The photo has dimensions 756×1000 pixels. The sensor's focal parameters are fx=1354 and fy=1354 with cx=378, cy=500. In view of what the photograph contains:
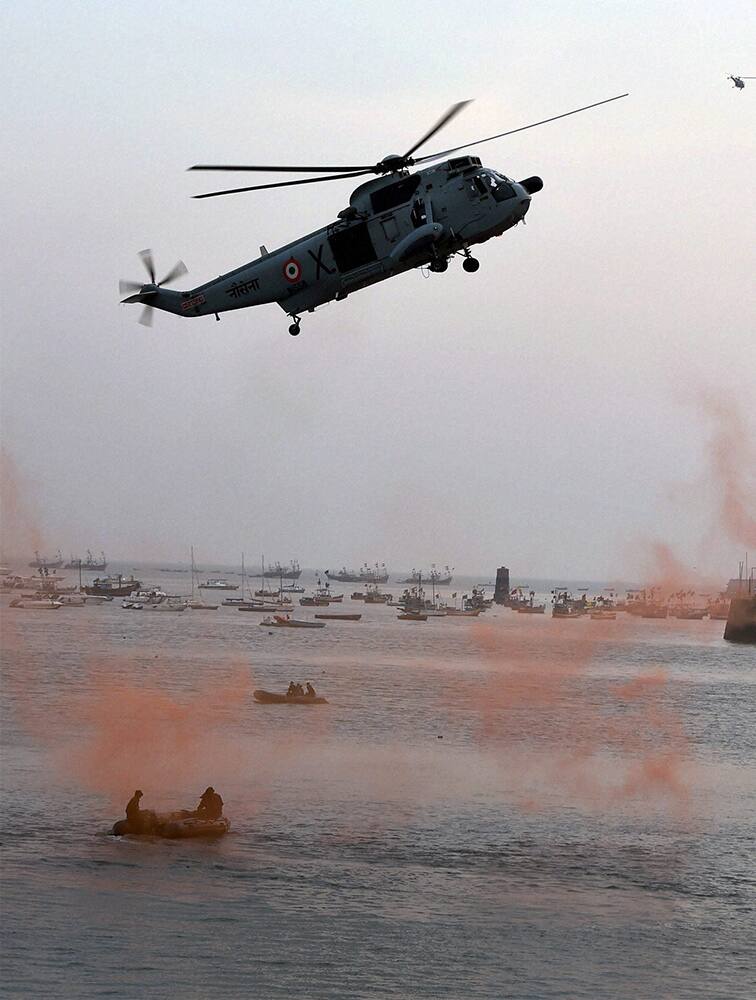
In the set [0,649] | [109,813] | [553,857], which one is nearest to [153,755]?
[109,813]

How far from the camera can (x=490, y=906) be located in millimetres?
51219

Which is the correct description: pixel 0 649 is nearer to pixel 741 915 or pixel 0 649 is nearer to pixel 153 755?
pixel 153 755

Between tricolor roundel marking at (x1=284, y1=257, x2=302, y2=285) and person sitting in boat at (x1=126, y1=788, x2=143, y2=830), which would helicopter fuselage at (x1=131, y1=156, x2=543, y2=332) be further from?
person sitting in boat at (x1=126, y1=788, x2=143, y2=830)

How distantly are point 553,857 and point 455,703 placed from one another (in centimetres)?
5015

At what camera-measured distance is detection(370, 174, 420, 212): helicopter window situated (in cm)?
3066

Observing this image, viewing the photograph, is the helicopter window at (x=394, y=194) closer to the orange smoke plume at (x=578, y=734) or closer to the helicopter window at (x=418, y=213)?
the helicopter window at (x=418, y=213)

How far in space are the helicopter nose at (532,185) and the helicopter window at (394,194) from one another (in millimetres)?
2455

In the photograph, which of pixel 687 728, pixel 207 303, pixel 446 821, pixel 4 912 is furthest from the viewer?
pixel 687 728

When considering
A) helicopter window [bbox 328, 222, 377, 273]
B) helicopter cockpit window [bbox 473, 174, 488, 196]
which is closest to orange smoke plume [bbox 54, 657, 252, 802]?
helicopter window [bbox 328, 222, 377, 273]

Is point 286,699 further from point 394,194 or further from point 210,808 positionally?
point 394,194

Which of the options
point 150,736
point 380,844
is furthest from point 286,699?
point 380,844

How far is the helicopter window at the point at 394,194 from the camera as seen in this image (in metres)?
30.7

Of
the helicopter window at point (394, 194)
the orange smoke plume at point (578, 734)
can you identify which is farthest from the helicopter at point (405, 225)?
the orange smoke plume at point (578, 734)

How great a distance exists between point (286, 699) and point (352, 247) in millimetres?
78327
